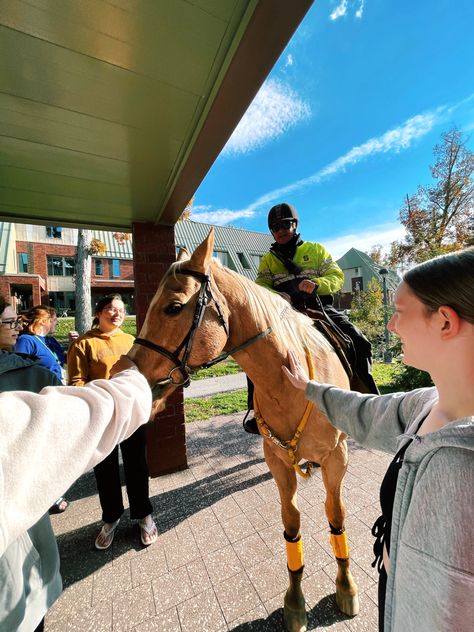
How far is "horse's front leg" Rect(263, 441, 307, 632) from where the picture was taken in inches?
72.1

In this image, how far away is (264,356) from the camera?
1.80m

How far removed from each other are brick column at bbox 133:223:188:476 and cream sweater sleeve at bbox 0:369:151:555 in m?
2.76

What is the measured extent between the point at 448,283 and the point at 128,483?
10.4 ft

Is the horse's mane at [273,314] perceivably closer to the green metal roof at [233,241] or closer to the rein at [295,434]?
the rein at [295,434]

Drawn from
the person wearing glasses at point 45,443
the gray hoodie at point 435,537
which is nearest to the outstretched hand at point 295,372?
the gray hoodie at point 435,537

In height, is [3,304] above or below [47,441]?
above

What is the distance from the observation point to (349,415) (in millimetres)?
1372

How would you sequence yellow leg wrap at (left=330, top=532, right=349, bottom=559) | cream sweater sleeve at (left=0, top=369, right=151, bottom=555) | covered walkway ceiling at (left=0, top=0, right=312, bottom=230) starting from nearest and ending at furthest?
1. cream sweater sleeve at (left=0, top=369, right=151, bottom=555)
2. covered walkway ceiling at (left=0, top=0, right=312, bottom=230)
3. yellow leg wrap at (left=330, top=532, right=349, bottom=559)

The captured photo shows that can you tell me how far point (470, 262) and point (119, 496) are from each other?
334cm

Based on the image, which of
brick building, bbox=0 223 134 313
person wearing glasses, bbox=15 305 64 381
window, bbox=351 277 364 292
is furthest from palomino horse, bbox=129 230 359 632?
window, bbox=351 277 364 292

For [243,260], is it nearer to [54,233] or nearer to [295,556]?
[54,233]

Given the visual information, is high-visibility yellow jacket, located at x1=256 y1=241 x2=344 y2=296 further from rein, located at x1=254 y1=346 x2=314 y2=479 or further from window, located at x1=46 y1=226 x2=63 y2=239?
window, located at x1=46 y1=226 x2=63 y2=239

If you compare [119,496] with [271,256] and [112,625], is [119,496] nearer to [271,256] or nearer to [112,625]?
[112,625]

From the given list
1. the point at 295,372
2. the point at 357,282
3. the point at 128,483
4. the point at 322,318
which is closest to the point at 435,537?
the point at 295,372
